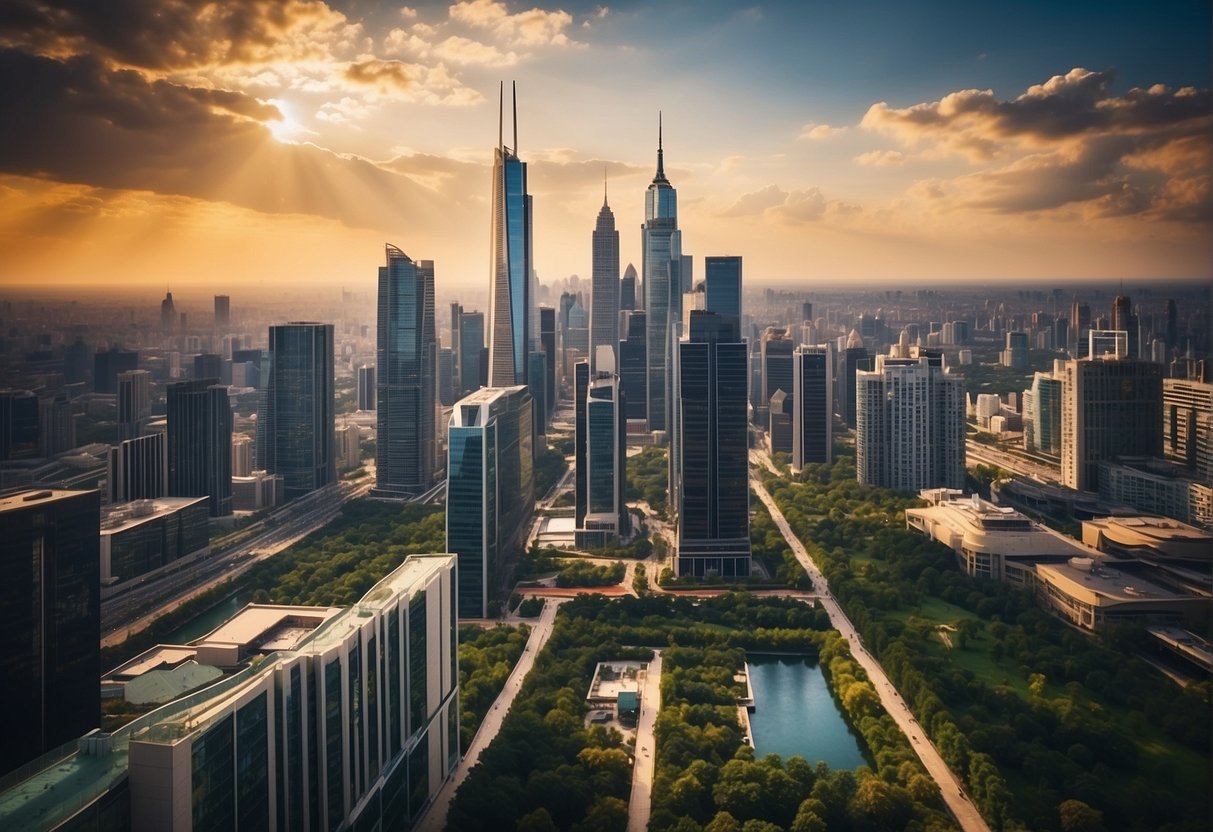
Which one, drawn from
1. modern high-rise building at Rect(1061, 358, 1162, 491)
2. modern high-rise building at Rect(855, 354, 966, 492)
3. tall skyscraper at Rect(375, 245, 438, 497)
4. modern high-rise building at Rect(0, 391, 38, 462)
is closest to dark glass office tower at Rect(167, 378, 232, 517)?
tall skyscraper at Rect(375, 245, 438, 497)

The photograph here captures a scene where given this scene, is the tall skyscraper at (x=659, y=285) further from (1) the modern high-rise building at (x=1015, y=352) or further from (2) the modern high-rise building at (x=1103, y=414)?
(2) the modern high-rise building at (x=1103, y=414)

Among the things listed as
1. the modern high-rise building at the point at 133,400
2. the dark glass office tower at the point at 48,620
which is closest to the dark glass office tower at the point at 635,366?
the modern high-rise building at the point at 133,400

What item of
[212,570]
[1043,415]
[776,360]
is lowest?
[212,570]

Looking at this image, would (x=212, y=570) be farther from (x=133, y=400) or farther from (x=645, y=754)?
(x=645, y=754)

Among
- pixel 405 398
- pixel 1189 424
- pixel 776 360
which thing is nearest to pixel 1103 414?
pixel 1189 424

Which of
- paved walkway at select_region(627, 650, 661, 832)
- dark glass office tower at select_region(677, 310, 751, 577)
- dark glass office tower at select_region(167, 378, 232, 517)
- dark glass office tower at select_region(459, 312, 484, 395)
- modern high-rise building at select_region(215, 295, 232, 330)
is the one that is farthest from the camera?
dark glass office tower at select_region(459, 312, 484, 395)

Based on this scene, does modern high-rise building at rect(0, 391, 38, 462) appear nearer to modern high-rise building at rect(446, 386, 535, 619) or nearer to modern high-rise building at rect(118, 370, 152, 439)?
modern high-rise building at rect(118, 370, 152, 439)
